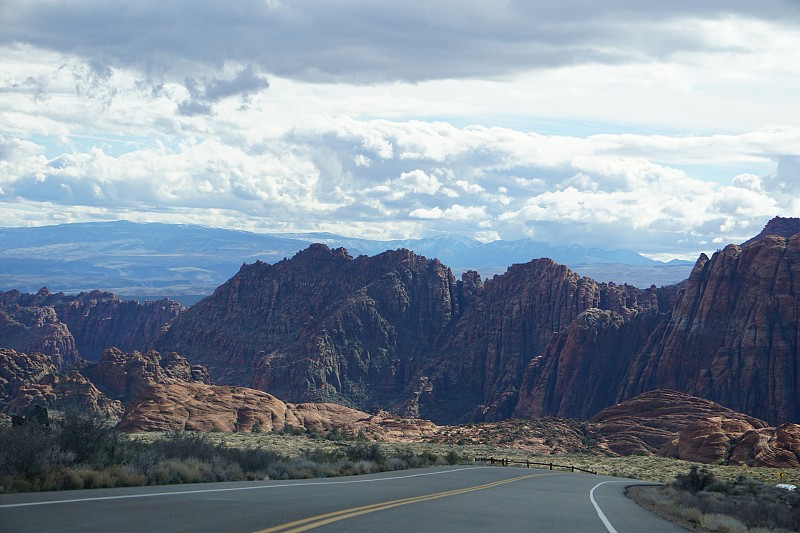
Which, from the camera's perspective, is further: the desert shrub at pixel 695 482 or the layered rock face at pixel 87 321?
the layered rock face at pixel 87 321

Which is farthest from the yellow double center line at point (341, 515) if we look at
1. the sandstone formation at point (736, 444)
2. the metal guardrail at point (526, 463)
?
the sandstone formation at point (736, 444)

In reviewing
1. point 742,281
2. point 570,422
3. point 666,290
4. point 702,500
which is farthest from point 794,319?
point 702,500

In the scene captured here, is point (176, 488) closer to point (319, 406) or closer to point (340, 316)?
point (319, 406)

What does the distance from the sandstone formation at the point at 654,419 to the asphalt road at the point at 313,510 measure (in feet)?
176

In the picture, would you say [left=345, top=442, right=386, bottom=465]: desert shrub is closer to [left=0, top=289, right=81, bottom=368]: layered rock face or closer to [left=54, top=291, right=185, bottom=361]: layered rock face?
[left=0, top=289, right=81, bottom=368]: layered rock face

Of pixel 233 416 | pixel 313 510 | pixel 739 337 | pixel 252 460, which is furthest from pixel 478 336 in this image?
pixel 313 510

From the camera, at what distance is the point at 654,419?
8238 cm

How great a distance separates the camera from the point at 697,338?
106750 mm

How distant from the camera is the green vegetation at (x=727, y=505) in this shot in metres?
20.8

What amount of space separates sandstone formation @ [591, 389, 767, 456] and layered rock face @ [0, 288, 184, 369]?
108748 mm

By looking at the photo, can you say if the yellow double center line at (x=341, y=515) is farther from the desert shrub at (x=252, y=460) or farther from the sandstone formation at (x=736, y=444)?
the sandstone formation at (x=736, y=444)

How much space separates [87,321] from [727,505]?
606 ft

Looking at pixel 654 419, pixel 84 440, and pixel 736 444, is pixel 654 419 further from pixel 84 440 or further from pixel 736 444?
pixel 84 440

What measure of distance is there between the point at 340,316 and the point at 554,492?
117731mm
